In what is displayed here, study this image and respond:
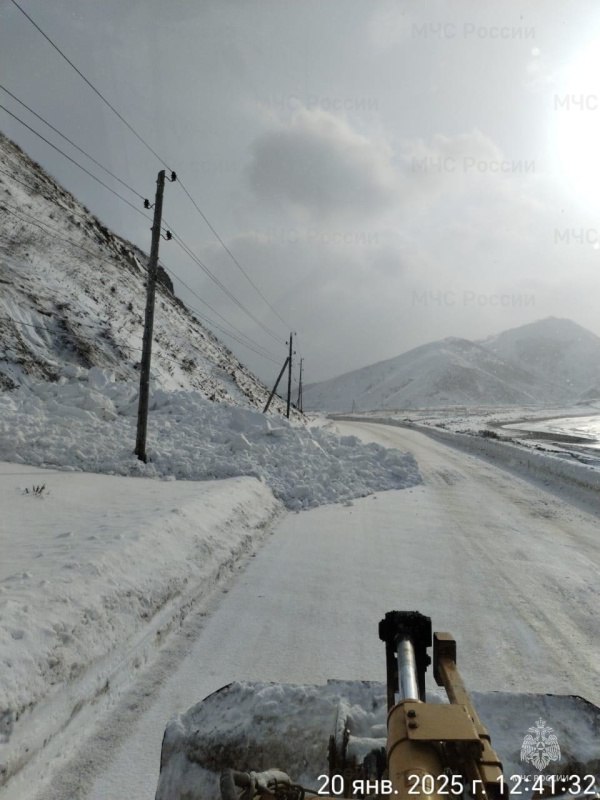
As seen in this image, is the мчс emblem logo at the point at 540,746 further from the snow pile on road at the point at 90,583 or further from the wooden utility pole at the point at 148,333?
the wooden utility pole at the point at 148,333

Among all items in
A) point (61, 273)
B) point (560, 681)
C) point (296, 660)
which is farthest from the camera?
point (61, 273)

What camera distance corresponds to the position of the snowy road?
315cm

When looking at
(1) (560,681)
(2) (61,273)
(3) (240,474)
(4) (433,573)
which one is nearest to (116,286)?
(2) (61,273)

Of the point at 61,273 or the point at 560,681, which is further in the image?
the point at 61,273

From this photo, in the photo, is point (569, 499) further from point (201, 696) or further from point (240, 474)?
point (201, 696)

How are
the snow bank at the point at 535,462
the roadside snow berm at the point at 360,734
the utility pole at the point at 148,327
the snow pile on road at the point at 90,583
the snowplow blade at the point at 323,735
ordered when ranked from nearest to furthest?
1. the roadside snow berm at the point at 360,734
2. the snowplow blade at the point at 323,735
3. the snow pile on road at the point at 90,583
4. the utility pole at the point at 148,327
5. the snow bank at the point at 535,462

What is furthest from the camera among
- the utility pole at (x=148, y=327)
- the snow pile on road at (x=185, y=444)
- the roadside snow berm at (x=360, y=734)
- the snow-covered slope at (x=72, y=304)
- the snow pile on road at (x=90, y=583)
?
the snow-covered slope at (x=72, y=304)

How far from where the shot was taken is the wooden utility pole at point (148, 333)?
11469 millimetres

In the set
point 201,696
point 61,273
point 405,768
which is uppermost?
point 61,273

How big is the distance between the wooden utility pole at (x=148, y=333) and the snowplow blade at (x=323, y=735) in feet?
31.1

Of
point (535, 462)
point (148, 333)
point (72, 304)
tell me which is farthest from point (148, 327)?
point (535, 462)

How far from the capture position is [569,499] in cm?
1167

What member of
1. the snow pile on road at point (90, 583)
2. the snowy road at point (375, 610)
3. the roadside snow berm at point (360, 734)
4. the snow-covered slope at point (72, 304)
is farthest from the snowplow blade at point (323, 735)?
the snow-covered slope at point (72, 304)

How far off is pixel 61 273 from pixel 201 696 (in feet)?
81.2
